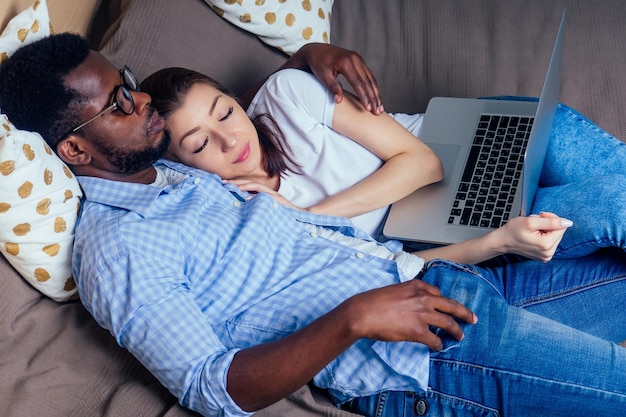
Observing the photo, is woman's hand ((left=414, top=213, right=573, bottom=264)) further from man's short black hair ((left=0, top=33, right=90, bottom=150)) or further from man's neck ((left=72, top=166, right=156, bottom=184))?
man's short black hair ((left=0, top=33, right=90, bottom=150))

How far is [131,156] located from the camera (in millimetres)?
1516

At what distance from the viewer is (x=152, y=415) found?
1380 mm

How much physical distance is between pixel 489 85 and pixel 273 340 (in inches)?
41.3

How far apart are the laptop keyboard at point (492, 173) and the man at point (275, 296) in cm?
13

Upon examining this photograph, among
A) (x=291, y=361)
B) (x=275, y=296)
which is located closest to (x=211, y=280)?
(x=275, y=296)

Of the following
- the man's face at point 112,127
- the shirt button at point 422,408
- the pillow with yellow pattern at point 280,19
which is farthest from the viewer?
the pillow with yellow pattern at point 280,19

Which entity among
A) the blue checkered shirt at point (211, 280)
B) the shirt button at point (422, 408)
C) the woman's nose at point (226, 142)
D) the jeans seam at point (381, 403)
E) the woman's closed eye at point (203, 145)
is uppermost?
the woman's nose at point (226, 142)

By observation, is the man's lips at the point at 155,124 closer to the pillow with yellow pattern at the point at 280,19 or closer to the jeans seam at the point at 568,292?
the pillow with yellow pattern at the point at 280,19

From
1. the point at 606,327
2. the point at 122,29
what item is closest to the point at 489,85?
the point at 606,327

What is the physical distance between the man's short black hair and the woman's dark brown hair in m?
0.21

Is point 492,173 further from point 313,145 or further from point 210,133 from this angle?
point 210,133

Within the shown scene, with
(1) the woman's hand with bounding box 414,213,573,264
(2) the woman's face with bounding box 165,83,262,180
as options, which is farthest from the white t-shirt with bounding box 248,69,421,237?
(1) the woman's hand with bounding box 414,213,573,264

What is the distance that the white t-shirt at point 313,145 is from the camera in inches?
68.7

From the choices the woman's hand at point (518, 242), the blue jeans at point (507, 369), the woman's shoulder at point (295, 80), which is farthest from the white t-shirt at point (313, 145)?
the blue jeans at point (507, 369)
